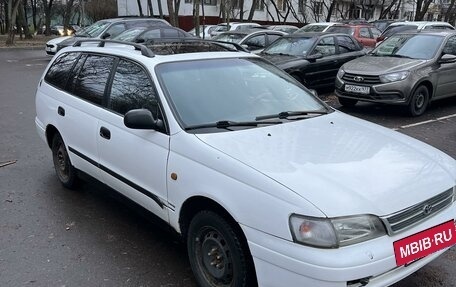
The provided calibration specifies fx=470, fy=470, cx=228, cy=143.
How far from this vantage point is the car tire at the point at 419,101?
896 cm

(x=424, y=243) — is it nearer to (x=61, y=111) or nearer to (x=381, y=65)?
(x=61, y=111)

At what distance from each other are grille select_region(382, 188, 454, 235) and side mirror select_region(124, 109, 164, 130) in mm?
1687

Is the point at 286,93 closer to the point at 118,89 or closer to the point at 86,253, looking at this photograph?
the point at 118,89

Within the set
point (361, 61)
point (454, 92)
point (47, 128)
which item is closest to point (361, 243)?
point (47, 128)

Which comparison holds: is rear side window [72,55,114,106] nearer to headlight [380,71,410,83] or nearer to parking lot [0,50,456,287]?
parking lot [0,50,456,287]

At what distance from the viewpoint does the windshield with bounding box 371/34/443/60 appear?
9.41 m

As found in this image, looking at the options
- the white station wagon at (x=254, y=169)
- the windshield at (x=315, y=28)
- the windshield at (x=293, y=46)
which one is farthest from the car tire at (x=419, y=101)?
the windshield at (x=315, y=28)

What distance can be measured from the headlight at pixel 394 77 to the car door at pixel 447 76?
3.26 ft

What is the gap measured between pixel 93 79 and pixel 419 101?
6895 mm

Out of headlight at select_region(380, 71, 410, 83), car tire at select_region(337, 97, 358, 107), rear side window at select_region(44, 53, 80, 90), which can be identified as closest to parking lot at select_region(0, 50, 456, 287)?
rear side window at select_region(44, 53, 80, 90)

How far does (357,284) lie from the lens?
2475 millimetres

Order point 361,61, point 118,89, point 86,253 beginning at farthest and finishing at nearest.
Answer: point 361,61, point 118,89, point 86,253

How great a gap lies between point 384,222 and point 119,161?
2.17 m

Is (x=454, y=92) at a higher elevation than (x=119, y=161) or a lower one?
lower
